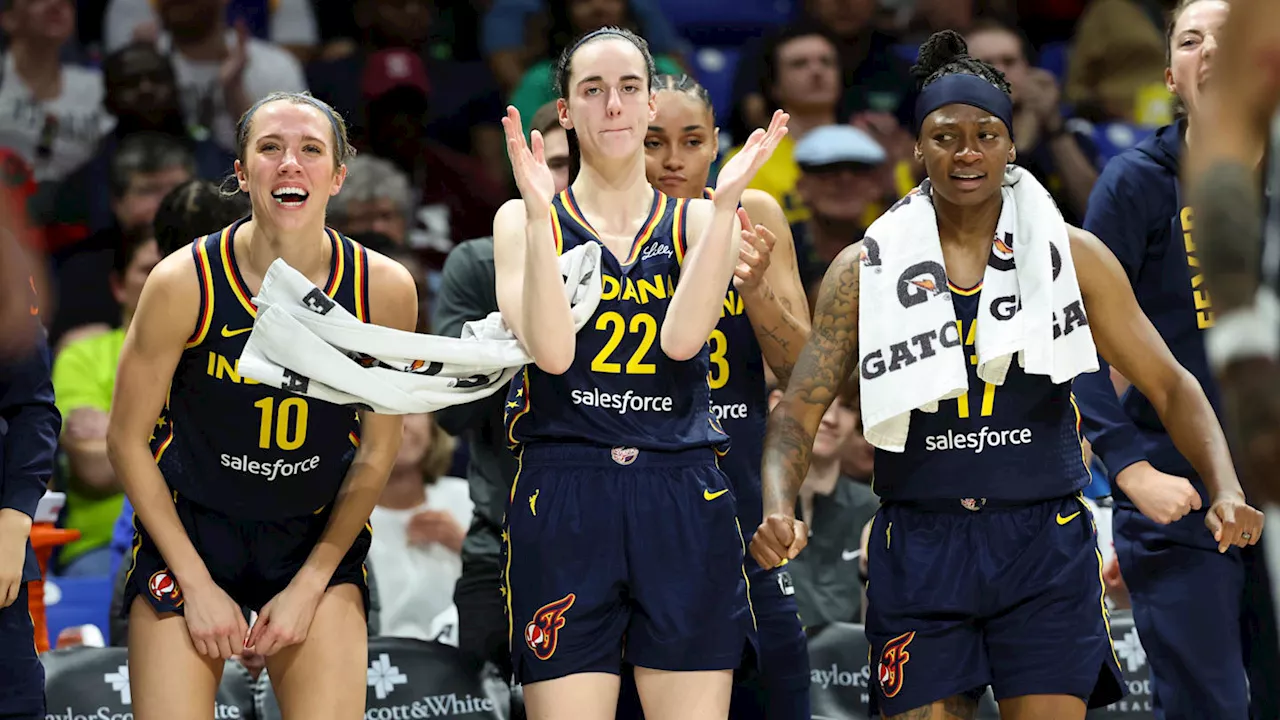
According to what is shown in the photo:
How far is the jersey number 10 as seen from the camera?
4316 mm

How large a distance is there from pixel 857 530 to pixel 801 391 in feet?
7.32

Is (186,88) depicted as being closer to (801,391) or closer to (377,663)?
(377,663)

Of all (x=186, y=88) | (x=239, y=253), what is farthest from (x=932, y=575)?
(x=186, y=88)

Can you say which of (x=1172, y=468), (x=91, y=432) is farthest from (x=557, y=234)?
(x=91, y=432)

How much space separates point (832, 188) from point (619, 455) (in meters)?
4.11

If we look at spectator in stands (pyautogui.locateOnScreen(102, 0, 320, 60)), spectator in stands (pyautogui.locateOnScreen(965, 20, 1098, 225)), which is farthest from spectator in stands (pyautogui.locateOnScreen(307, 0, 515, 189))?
spectator in stands (pyautogui.locateOnScreen(965, 20, 1098, 225))

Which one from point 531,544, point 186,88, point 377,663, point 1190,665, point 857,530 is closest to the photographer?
point 531,544

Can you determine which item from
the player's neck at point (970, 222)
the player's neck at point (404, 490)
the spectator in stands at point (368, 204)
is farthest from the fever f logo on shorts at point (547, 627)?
the spectator in stands at point (368, 204)

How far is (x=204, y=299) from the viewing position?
13.9 feet

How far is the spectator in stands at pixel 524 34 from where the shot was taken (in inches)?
357

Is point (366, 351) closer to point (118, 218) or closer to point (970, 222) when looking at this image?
point (970, 222)

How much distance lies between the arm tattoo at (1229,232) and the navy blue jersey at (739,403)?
275cm

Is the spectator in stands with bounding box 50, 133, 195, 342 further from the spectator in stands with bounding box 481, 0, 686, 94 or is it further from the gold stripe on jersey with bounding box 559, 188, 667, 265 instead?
the gold stripe on jersey with bounding box 559, 188, 667, 265

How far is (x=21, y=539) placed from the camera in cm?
424
